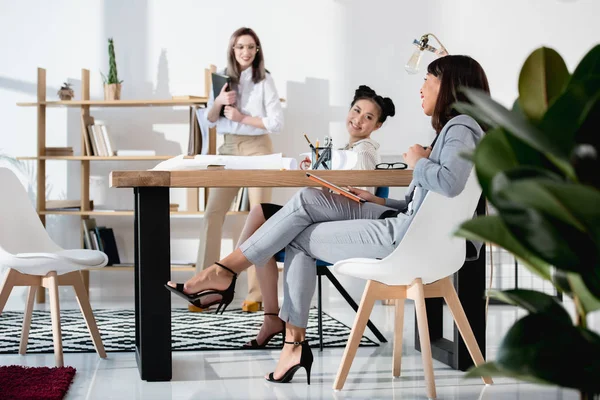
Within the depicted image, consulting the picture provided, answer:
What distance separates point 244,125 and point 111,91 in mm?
972

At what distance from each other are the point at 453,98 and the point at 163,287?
3.87ft

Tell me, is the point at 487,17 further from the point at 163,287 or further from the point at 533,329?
the point at 533,329

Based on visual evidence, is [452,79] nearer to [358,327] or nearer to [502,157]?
[358,327]

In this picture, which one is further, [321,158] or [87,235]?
[87,235]

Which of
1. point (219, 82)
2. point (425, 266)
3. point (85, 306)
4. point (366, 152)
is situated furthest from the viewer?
point (219, 82)

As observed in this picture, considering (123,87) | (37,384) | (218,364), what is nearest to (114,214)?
(123,87)

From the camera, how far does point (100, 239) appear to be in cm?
513

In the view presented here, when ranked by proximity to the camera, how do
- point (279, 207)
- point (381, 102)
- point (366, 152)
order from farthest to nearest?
1. point (381, 102)
2. point (366, 152)
3. point (279, 207)

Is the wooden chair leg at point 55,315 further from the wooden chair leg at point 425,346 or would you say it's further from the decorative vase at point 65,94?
the decorative vase at point 65,94

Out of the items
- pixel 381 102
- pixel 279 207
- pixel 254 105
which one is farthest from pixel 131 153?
pixel 279 207

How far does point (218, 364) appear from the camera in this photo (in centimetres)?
308

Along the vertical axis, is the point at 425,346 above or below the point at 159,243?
below

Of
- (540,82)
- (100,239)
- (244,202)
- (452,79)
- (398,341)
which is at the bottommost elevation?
(398,341)

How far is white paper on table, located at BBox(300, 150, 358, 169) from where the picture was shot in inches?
120
